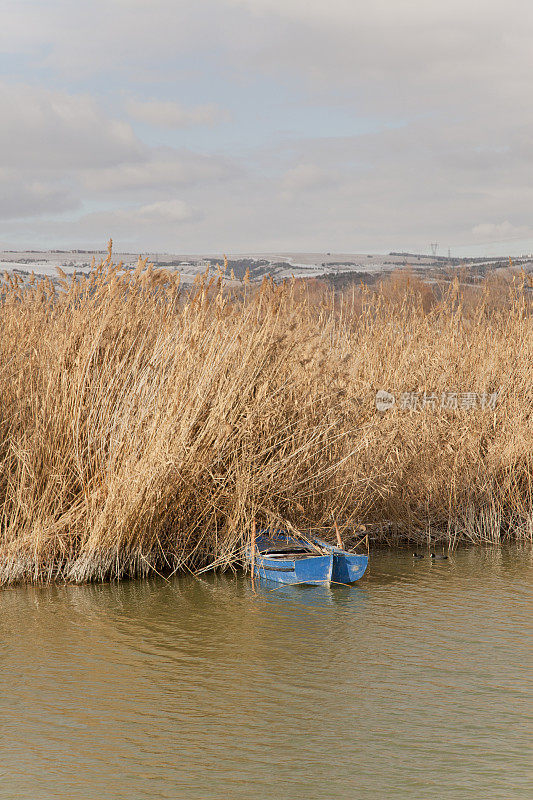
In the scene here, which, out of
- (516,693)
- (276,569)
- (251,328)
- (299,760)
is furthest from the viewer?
(251,328)

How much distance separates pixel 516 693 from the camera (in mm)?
4816

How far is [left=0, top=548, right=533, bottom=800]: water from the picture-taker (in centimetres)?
387

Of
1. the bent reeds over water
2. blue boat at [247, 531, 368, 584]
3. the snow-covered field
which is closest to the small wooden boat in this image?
blue boat at [247, 531, 368, 584]

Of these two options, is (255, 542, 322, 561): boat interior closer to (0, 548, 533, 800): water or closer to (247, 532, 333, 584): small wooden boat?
(247, 532, 333, 584): small wooden boat

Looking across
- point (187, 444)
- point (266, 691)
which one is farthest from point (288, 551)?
point (266, 691)

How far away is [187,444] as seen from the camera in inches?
279

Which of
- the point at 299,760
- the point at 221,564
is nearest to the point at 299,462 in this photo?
the point at 221,564

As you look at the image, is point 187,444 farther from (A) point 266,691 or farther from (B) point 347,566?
(A) point 266,691

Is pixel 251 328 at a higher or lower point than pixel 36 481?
higher

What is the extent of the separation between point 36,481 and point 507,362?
5.38 m

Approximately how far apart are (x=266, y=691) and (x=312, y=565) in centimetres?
212

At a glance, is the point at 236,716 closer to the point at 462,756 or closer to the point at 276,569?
the point at 462,756

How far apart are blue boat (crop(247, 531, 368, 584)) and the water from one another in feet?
0.37

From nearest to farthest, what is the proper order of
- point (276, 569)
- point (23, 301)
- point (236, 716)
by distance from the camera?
point (236, 716) < point (276, 569) < point (23, 301)
